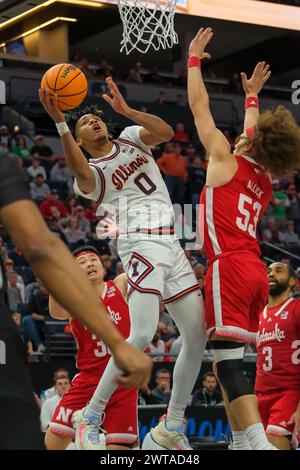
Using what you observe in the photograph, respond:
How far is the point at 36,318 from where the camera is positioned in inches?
550

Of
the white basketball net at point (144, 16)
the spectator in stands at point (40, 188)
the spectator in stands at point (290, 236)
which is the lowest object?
the spectator in stands at point (290, 236)

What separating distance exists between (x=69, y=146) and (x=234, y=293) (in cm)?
157

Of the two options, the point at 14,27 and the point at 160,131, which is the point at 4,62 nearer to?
the point at 14,27

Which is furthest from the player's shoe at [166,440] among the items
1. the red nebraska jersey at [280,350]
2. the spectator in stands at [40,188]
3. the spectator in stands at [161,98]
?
the spectator in stands at [161,98]

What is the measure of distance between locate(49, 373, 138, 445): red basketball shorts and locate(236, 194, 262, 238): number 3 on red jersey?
5.70ft

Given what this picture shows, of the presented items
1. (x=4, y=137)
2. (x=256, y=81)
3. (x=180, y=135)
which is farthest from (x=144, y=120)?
(x=180, y=135)

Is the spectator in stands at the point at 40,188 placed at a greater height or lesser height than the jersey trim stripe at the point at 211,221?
lesser

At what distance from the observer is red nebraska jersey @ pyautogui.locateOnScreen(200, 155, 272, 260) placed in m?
6.35

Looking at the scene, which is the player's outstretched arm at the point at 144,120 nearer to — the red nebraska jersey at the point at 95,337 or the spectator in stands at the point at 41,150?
the red nebraska jersey at the point at 95,337

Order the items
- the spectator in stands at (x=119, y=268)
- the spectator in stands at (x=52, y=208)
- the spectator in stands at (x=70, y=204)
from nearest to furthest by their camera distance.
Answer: the spectator in stands at (x=119, y=268) < the spectator in stands at (x=52, y=208) < the spectator in stands at (x=70, y=204)

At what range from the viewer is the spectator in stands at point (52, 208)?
16.8 m

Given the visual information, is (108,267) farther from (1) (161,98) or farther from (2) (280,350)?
(1) (161,98)

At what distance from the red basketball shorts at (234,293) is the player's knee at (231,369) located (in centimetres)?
8

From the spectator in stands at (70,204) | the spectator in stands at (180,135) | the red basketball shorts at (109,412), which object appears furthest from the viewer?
the spectator in stands at (180,135)
